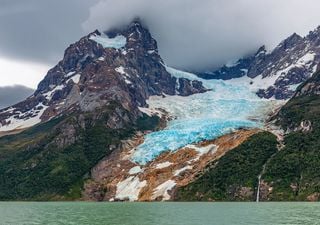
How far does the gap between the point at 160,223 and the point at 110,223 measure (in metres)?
10.5

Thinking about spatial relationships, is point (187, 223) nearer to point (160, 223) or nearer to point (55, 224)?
point (160, 223)

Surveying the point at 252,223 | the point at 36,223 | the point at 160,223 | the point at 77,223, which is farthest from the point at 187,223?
the point at 36,223

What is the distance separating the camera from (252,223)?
104 m

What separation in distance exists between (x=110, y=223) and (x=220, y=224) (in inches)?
891

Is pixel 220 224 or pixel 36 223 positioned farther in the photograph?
pixel 36 223

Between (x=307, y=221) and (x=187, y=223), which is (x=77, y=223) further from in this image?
(x=307, y=221)

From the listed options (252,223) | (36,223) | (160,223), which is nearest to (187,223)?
(160,223)

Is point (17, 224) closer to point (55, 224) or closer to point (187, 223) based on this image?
point (55, 224)

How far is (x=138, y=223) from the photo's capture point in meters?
110

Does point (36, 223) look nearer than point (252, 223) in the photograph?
No

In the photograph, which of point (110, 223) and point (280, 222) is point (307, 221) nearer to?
point (280, 222)

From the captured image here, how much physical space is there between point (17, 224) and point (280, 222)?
5304cm

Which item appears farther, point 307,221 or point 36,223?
point 36,223

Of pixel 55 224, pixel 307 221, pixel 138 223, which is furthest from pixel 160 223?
pixel 307 221
